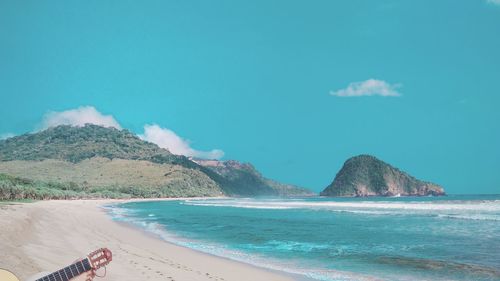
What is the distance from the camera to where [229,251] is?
65.6 ft

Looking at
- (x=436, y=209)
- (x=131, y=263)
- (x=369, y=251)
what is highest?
(x=436, y=209)

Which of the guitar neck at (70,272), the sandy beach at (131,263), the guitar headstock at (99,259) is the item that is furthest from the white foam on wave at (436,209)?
the guitar neck at (70,272)

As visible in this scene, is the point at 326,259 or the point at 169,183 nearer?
the point at 326,259

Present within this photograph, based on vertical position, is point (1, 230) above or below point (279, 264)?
above

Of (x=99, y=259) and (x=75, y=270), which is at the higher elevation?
(x=99, y=259)

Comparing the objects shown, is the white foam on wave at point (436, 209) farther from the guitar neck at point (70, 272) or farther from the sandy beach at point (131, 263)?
the guitar neck at point (70, 272)

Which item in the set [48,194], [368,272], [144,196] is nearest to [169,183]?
[144,196]

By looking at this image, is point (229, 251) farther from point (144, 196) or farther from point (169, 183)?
point (169, 183)

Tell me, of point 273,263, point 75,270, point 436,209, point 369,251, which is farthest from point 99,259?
point 436,209

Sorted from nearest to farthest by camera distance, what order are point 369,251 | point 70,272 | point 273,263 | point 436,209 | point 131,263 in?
point 70,272, point 131,263, point 273,263, point 369,251, point 436,209

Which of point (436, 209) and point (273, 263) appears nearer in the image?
point (273, 263)

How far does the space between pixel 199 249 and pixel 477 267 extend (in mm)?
11438

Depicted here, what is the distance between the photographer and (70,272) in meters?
5.63

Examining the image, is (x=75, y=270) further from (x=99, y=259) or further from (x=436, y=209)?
(x=436, y=209)
